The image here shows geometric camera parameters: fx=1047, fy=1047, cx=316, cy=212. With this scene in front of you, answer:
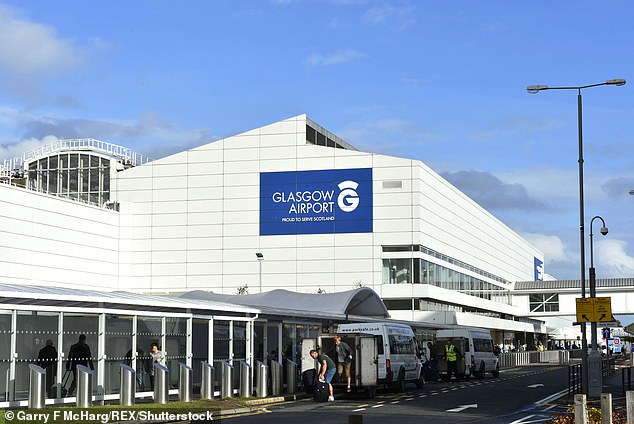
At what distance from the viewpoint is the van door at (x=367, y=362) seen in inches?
1419

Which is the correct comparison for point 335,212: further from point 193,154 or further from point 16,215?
point 16,215

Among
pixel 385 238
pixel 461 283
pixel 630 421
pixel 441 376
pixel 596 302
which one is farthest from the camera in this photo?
pixel 461 283

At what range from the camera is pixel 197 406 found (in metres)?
28.1

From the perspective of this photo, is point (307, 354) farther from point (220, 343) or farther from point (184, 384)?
point (184, 384)

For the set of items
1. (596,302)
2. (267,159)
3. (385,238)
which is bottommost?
(596,302)

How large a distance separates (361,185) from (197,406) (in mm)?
66469

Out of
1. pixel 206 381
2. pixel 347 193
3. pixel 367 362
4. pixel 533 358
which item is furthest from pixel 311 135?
pixel 206 381

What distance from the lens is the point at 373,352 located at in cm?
3700

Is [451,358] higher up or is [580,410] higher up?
[580,410]

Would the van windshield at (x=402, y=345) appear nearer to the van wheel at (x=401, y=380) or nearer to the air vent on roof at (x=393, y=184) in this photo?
the van wheel at (x=401, y=380)

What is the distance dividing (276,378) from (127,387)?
9899 millimetres

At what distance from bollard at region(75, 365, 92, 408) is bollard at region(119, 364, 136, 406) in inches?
60.5

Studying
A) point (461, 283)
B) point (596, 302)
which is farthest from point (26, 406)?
Result: point (461, 283)

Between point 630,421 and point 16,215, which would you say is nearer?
point 630,421
